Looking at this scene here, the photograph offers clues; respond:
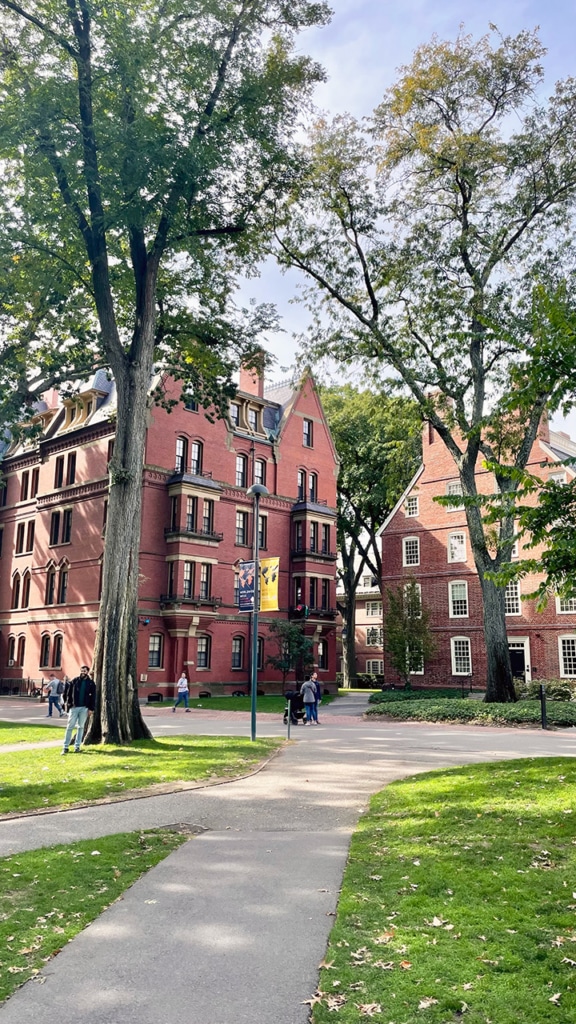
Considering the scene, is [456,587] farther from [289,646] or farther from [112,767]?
[112,767]

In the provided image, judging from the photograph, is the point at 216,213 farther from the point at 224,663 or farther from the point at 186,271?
the point at 224,663

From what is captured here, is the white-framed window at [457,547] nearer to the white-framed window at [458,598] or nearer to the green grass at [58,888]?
the white-framed window at [458,598]

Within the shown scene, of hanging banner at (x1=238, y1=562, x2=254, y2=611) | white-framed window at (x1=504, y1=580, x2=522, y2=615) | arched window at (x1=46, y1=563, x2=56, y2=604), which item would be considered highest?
arched window at (x1=46, y1=563, x2=56, y2=604)

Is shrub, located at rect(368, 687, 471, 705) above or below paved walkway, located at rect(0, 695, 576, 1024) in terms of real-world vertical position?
above

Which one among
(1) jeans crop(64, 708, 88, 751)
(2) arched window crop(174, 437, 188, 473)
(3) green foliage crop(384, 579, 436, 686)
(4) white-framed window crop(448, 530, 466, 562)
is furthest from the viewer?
(4) white-framed window crop(448, 530, 466, 562)

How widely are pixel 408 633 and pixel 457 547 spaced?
7.67 metres

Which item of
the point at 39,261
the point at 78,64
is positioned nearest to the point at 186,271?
the point at 39,261

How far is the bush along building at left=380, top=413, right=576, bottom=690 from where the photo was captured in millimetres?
36656

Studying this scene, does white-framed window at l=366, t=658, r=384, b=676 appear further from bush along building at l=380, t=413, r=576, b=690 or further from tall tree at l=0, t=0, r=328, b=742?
tall tree at l=0, t=0, r=328, b=742

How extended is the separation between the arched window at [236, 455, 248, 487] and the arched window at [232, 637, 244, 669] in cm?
904

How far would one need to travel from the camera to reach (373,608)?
6378 centimetres

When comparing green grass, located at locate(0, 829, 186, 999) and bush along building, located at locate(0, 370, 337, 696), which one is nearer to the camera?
green grass, located at locate(0, 829, 186, 999)

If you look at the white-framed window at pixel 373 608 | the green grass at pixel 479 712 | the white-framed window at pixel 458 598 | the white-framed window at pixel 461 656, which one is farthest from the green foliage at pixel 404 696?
the white-framed window at pixel 373 608

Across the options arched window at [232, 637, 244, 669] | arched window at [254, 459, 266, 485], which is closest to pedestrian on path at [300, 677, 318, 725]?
arched window at [232, 637, 244, 669]
